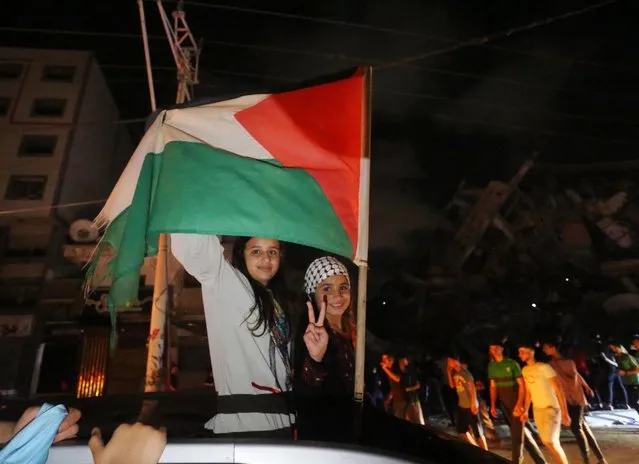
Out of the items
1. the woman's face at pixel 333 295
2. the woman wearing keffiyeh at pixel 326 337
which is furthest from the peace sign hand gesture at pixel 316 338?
the woman's face at pixel 333 295

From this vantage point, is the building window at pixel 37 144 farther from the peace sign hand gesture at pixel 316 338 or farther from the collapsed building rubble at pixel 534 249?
the peace sign hand gesture at pixel 316 338

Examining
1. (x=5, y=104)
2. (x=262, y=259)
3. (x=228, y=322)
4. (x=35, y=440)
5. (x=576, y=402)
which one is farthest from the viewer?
(x=5, y=104)

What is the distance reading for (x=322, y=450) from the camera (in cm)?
170

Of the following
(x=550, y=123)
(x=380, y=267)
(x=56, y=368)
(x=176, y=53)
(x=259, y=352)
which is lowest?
(x=56, y=368)

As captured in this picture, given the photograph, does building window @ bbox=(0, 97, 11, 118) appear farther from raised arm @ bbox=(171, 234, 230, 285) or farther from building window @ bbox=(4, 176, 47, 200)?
raised arm @ bbox=(171, 234, 230, 285)

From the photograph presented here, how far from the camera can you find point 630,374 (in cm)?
651

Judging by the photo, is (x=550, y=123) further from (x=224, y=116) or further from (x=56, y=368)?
(x=56, y=368)

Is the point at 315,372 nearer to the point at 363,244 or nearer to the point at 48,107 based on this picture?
the point at 363,244

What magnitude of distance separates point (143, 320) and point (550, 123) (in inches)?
441

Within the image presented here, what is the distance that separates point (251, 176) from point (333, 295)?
2.55m

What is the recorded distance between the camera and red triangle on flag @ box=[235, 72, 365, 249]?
3186 millimetres

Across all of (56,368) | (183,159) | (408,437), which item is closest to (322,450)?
(408,437)

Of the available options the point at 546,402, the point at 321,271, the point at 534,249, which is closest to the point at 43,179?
the point at 321,271

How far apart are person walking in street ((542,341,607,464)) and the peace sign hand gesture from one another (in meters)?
3.22
